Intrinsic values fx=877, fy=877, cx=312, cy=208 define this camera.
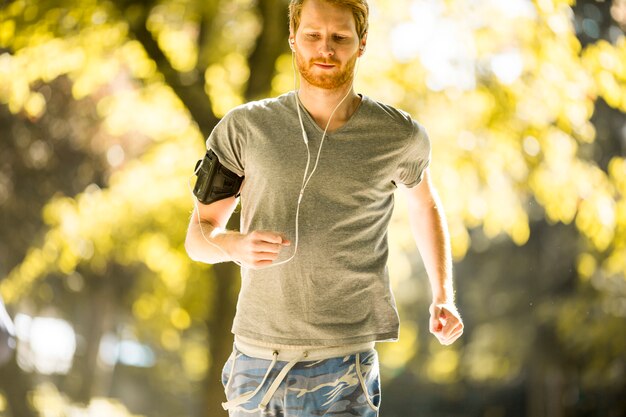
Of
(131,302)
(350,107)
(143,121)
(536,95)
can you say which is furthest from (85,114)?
(350,107)

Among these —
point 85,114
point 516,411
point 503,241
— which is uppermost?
point 85,114

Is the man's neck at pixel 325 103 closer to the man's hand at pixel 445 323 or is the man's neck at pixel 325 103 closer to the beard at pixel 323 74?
the beard at pixel 323 74

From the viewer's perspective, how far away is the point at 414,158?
1596 mm

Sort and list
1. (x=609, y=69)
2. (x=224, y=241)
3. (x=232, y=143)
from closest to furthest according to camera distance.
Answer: (x=224, y=241) < (x=232, y=143) < (x=609, y=69)

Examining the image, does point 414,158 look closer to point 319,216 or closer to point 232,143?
point 319,216

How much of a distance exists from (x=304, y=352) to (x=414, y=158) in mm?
406

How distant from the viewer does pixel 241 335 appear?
1.54 metres

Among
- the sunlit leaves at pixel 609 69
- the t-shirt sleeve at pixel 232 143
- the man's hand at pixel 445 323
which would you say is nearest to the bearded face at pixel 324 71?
the t-shirt sleeve at pixel 232 143

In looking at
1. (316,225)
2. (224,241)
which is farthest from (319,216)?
(224,241)

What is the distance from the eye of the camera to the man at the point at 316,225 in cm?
148

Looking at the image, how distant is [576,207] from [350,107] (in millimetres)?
2675

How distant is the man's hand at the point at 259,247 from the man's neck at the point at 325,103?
0.29 m

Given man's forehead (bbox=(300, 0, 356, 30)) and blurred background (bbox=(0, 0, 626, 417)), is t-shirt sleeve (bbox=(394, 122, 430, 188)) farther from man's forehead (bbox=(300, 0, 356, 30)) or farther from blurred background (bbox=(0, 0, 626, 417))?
blurred background (bbox=(0, 0, 626, 417))

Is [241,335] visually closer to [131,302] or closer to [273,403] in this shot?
[273,403]
